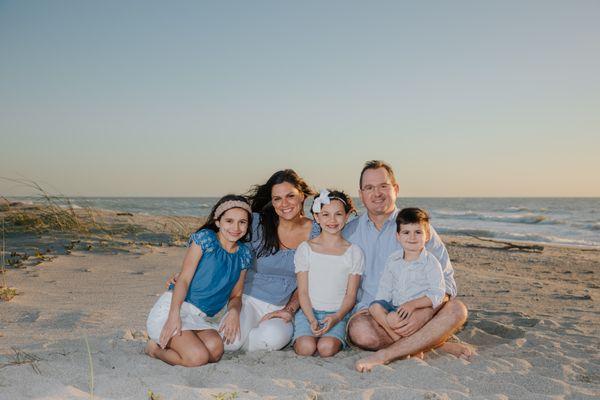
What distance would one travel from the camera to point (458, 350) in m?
3.72

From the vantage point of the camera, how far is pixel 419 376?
10.5 ft

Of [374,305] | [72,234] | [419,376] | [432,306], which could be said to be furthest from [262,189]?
[72,234]

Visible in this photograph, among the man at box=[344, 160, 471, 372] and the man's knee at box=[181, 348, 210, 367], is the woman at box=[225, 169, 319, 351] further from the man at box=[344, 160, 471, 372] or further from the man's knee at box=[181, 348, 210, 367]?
the man's knee at box=[181, 348, 210, 367]

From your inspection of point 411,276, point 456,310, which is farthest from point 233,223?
point 456,310

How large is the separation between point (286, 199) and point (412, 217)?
1.02 metres

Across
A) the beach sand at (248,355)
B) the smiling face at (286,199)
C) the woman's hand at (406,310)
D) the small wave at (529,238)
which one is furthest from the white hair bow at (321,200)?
the small wave at (529,238)

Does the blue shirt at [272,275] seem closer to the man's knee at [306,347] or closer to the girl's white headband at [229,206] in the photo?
the man's knee at [306,347]

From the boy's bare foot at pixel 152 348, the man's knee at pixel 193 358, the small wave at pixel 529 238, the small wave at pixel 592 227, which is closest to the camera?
the man's knee at pixel 193 358

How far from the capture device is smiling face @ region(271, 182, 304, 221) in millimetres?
4008

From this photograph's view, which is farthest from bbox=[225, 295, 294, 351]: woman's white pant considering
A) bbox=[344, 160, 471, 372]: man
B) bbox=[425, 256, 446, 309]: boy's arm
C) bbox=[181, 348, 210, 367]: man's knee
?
bbox=[425, 256, 446, 309]: boy's arm

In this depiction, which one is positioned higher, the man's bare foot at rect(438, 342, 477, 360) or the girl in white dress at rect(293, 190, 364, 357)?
the girl in white dress at rect(293, 190, 364, 357)

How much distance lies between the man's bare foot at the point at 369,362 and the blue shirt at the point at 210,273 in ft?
3.69

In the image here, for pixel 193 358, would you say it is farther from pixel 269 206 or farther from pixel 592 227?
pixel 592 227

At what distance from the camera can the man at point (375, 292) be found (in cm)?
359
